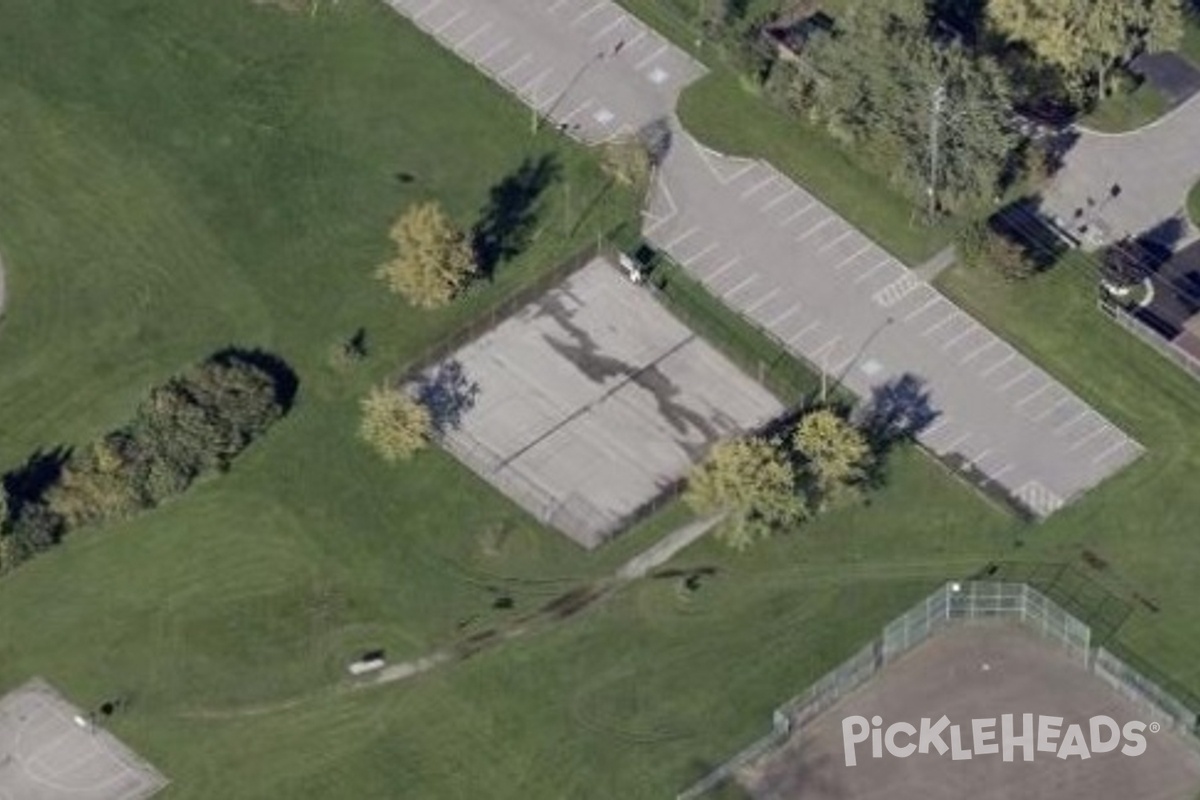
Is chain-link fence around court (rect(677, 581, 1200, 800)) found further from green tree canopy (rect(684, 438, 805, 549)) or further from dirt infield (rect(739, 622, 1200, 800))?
green tree canopy (rect(684, 438, 805, 549))

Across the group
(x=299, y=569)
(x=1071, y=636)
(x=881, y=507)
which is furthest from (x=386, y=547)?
(x=1071, y=636)

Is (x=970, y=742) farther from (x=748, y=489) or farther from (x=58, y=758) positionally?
(x=58, y=758)

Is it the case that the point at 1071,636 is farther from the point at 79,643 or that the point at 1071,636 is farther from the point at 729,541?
the point at 79,643

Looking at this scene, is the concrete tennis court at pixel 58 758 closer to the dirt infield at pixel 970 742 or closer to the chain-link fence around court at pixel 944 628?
the chain-link fence around court at pixel 944 628

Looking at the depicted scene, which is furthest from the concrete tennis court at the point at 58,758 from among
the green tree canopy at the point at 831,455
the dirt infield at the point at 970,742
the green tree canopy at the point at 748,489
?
the green tree canopy at the point at 831,455

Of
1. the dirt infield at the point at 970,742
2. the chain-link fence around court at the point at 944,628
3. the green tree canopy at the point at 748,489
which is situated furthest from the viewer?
the green tree canopy at the point at 748,489

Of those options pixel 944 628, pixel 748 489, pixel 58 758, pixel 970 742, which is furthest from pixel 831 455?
pixel 58 758

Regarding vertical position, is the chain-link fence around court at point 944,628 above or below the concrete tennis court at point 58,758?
above
